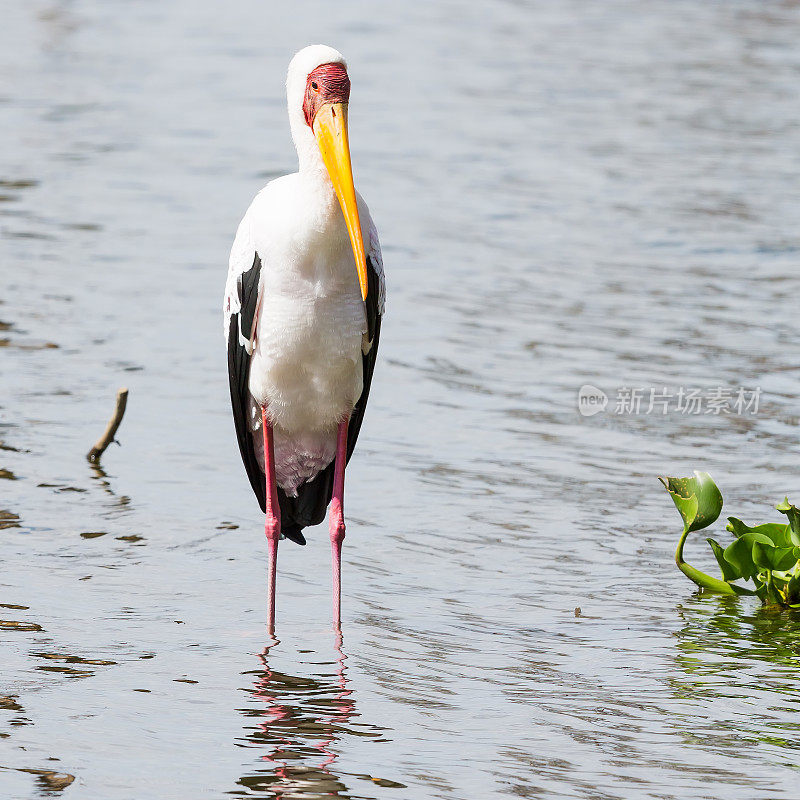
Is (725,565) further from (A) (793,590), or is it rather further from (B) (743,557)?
(A) (793,590)

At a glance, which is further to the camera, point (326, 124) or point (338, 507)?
point (338, 507)

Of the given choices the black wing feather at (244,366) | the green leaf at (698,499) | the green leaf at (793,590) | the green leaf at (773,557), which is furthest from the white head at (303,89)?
the green leaf at (793,590)

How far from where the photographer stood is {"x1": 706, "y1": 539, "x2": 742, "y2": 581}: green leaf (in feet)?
21.5

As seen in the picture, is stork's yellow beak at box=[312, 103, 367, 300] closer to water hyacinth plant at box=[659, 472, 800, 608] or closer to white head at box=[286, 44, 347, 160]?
white head at box=[286, 44, 347, 160]

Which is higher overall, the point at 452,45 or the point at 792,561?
the point at 452,45

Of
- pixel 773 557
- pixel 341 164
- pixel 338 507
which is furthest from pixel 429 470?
pixel 341 164

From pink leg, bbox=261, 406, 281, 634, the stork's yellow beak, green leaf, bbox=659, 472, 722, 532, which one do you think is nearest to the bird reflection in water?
pink leg, bbox=261, 406, 281, 634

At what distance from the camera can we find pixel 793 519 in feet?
21.0

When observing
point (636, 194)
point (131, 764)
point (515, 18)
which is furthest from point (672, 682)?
point (515, 18)

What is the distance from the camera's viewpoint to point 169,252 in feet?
42.9

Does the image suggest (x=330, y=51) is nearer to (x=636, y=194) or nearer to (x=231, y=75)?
(x=636, y=194)

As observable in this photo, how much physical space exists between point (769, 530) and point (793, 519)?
18 centimetres

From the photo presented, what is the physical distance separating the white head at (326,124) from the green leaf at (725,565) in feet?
6.06

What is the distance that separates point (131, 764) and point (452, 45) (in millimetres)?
21308
